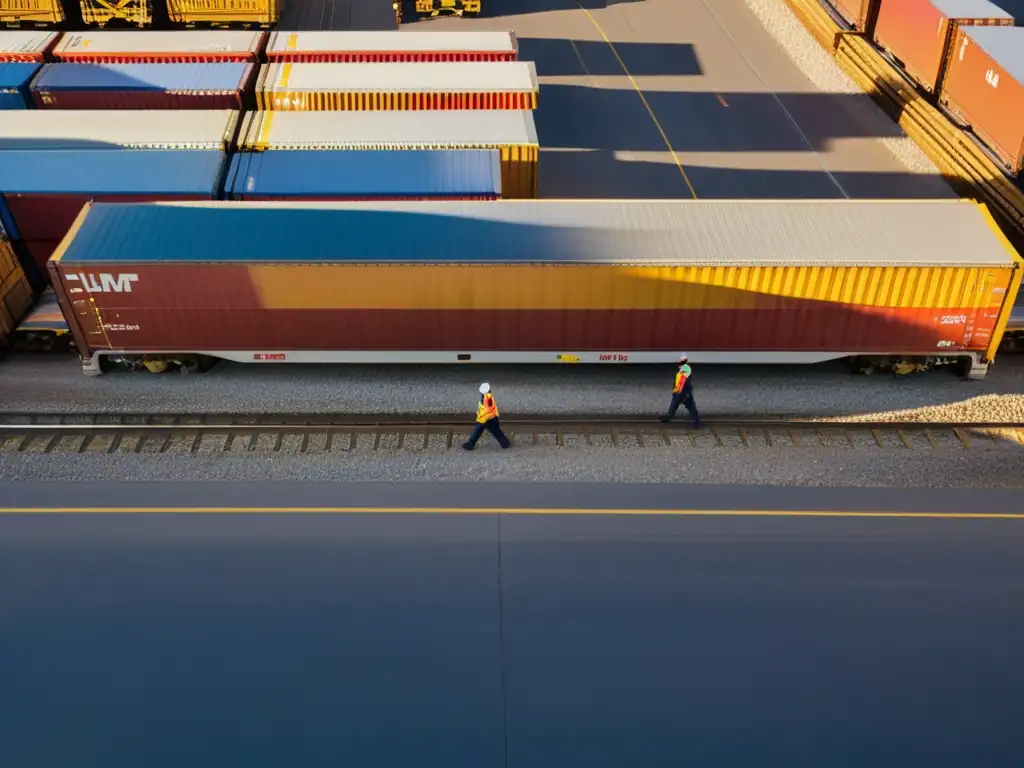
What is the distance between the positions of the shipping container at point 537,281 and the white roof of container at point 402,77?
7.27m

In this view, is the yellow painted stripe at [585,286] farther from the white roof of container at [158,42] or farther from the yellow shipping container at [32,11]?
the yellow shipping container at [32,11]

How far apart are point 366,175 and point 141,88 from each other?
914cm

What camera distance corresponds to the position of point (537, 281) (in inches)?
607

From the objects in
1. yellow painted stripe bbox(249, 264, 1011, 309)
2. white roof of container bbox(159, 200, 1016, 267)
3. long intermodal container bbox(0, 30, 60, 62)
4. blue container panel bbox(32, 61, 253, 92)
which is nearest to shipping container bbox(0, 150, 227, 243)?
white roof of container bbox(159, 200, 1016, 267)

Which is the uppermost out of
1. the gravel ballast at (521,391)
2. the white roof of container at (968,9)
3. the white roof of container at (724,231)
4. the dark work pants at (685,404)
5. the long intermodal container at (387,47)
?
the white roof of container at (968,9)

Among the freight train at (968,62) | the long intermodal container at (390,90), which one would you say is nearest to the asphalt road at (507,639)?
the long intermodal container at (390,90)

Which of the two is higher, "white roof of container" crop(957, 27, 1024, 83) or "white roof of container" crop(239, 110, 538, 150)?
"white roof of container" crop(957, 27, 1024, 83)

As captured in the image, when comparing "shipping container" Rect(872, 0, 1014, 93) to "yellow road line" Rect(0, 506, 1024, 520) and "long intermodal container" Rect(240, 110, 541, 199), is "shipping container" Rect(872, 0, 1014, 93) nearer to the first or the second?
"long intermodal container" Rect(240, 110, 541, 199)

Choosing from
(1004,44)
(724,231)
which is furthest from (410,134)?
(1004,44)

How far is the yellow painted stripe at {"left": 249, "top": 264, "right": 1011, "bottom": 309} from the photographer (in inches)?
602

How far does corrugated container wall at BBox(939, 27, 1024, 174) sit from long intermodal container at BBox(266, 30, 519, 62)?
13706mm

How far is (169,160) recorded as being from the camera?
18.6m

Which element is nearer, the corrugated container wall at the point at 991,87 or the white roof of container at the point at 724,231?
the white roof of container at the point at 724,231

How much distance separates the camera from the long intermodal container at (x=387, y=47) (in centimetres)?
2442
